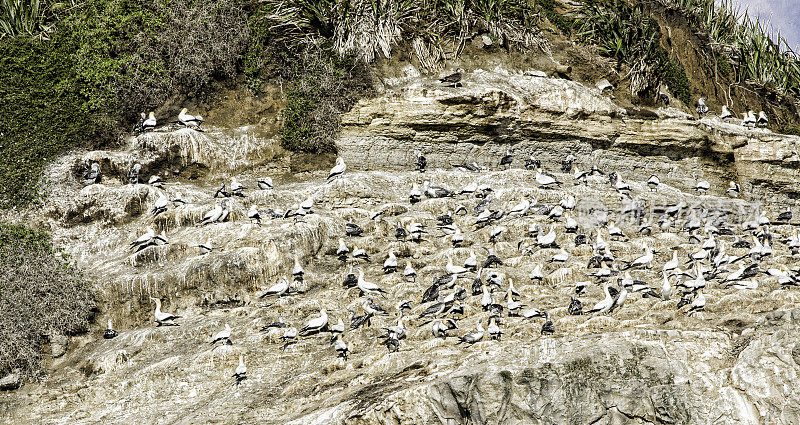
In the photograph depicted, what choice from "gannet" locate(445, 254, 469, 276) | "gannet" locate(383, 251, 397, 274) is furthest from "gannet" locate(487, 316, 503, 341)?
"gannet" locate(383, 251, 397, 274)

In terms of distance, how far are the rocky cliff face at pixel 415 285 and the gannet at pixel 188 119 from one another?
0.27 metres

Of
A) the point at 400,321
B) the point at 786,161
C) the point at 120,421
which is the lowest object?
the point at 120,421

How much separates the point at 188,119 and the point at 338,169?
4.75 meters

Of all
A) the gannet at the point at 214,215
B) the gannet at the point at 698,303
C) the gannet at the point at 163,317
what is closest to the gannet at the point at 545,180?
the gannet at the point at 698,303

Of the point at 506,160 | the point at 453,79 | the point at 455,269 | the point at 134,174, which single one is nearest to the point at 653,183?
the point at 506,160

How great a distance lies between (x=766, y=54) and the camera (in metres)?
32.8

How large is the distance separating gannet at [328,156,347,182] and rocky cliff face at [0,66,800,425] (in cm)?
24

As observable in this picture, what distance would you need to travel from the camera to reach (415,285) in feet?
60.2

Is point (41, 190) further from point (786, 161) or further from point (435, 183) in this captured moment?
point (786, 161)

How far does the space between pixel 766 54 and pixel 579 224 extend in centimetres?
1618

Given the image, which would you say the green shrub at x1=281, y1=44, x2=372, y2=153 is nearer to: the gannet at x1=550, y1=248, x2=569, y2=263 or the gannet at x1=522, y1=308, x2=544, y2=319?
the gannet at x1=550, y1=248, x2=569, y2=263

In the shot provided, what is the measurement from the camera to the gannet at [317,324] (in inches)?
651

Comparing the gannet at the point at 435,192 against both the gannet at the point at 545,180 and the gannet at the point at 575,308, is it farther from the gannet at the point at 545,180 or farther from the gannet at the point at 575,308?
the gannet at the point at 575,308

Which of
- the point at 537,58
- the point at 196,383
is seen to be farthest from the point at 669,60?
the point at 196,383
